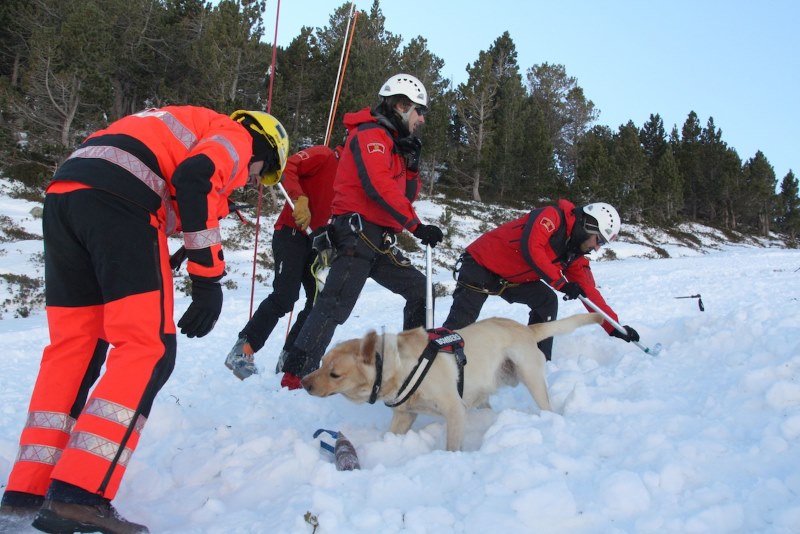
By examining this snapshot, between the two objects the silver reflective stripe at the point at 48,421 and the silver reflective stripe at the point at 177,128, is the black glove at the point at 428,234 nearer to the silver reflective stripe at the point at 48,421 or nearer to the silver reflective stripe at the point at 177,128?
the silver reflective stripe at the point at 177,128

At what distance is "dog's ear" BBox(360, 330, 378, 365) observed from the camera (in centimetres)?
327

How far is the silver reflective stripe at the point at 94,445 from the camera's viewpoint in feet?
6.93

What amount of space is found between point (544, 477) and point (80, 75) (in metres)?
21.8

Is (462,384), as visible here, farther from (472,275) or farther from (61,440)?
(61,440)

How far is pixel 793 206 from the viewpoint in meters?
50.1

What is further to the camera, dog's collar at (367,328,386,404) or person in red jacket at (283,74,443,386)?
person in red jacket at (283,74,443,386)

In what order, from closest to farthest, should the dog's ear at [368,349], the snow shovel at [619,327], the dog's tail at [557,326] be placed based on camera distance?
the dog's ear at [368,349] < the dog's tail at [557,326] < the snow shovel at [619,327]

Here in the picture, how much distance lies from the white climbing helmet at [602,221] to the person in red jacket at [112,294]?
3.26m

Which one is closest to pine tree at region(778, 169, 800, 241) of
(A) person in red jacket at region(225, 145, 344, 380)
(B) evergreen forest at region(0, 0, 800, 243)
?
(B) evergreen forest at region(0, 0, 800, 243)

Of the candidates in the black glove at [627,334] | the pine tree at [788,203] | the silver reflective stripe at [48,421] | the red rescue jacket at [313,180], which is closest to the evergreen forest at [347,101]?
the pine tree at [788,203]

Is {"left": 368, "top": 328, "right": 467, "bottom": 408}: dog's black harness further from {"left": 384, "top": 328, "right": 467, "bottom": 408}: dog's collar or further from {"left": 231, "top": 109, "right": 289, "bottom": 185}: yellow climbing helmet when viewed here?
{"left": 231, "top": 109, "right": 289, "bottom": 185}: yellow climbing helmet

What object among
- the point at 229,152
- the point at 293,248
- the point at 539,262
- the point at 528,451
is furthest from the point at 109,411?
the point at 539,262

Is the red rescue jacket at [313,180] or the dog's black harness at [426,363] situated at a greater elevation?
the red rescue jacket at [313,180]

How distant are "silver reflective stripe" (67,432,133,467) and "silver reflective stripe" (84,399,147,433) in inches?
3.0
